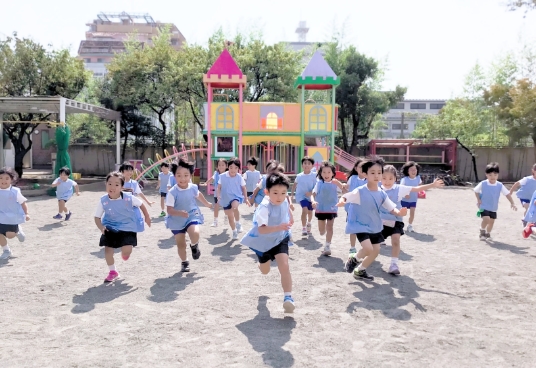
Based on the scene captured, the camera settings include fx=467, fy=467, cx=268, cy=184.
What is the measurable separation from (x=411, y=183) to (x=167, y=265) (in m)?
5.40

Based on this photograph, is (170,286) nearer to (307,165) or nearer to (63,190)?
(307,165)

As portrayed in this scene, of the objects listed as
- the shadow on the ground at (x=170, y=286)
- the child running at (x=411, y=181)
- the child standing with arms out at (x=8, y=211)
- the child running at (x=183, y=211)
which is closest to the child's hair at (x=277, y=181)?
the shadow on the ground at (x=170, y=286)

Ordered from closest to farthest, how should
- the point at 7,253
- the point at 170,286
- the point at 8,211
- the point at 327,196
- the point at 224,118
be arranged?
the point at 170,286 < the point at 8,211 < the point at 7,253 < the point at 327,196 < the point at 224,118

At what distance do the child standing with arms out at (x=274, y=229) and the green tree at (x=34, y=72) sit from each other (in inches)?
761

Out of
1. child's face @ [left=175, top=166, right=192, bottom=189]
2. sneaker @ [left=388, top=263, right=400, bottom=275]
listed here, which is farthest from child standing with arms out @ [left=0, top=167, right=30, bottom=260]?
sneaker @ [left=388, top=263, right=400, bottom=275]

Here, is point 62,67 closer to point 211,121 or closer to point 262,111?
point 211,121

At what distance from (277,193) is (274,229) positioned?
1.15 ft

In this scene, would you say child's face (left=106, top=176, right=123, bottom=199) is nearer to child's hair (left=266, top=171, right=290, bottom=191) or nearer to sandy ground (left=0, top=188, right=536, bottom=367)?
sandy ground (left=0, top=188, right=536, bottom=367)

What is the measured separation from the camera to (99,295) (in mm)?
4945

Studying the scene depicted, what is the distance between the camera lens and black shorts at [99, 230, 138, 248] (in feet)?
17.9

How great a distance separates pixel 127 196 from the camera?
5598 mm

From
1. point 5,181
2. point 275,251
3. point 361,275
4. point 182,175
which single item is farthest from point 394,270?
point 5,181

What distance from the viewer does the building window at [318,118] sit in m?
18.1

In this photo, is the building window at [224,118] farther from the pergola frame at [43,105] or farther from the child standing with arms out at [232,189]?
the child standing with arms out at [232,189]
